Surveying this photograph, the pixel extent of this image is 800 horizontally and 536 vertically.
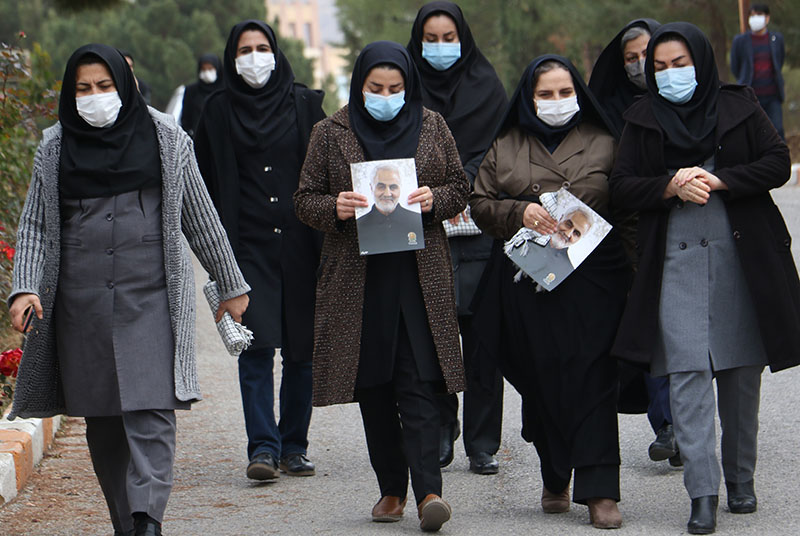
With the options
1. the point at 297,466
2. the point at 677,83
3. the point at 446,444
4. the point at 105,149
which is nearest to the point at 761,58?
the point at 446,444

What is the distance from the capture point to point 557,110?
5.48 metres

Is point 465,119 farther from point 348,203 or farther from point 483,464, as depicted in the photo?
point 483,464

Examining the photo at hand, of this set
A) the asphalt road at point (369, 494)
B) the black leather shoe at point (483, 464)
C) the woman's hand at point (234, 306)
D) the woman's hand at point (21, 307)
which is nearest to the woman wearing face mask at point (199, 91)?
the asphalt road at point (369, 494)

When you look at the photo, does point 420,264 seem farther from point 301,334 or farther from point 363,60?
point 301,334

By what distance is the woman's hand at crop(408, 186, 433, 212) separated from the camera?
5320mm

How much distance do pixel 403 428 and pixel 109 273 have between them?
124cm

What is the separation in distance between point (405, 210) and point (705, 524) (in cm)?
155

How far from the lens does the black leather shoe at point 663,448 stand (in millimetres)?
6270

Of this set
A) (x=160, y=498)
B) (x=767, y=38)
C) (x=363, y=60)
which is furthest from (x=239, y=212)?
(x=767, y=38)

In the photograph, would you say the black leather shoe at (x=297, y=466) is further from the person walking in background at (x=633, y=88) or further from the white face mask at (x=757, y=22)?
the white face mask at (x=757, y=22)

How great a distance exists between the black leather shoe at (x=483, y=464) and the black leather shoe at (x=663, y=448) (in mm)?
687

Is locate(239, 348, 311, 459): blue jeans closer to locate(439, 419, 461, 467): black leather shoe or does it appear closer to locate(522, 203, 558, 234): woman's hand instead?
locate(439, 419, 461, 467): black leather shoe

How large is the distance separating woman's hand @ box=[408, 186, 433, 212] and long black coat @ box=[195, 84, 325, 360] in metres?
1.30

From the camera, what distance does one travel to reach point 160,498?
499cm
